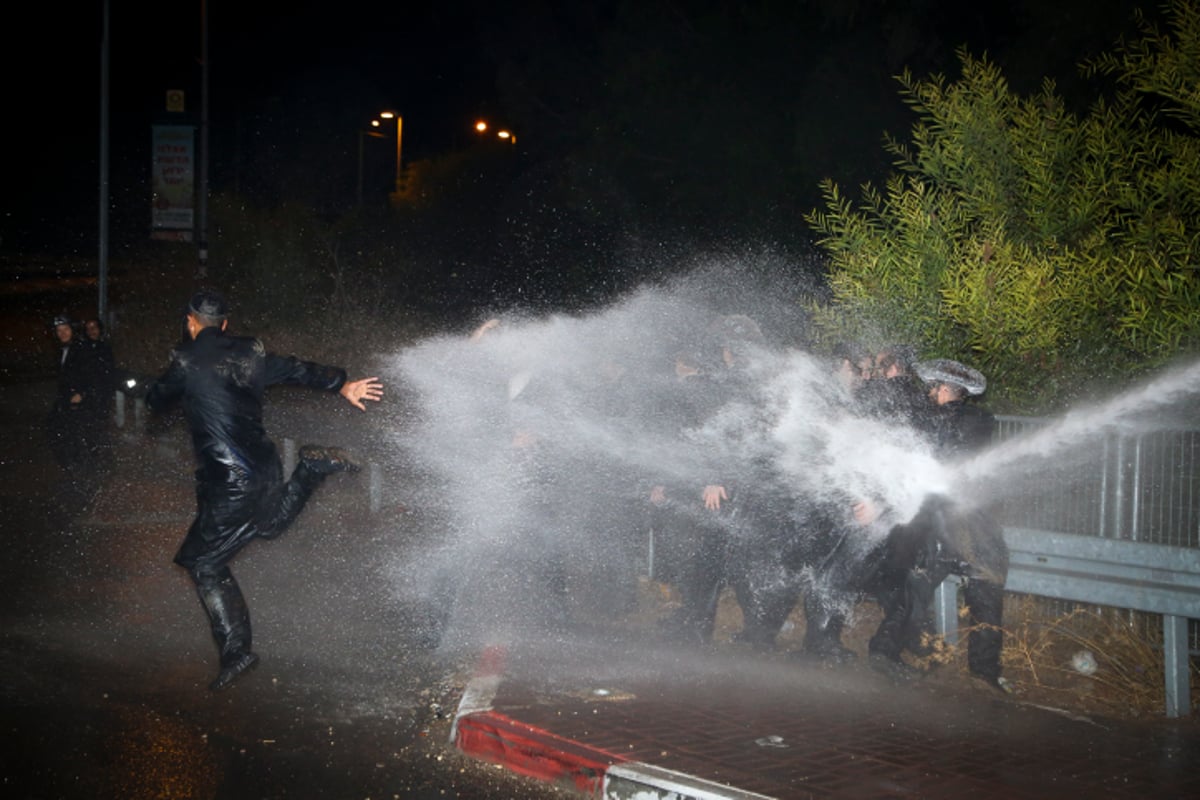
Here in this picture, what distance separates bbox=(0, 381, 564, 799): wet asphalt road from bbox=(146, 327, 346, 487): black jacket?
1.13 meters

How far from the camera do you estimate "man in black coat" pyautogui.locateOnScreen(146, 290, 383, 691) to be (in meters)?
6.18

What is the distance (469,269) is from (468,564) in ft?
65.2

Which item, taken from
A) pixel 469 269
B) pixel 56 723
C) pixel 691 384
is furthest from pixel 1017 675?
pixel 469 269

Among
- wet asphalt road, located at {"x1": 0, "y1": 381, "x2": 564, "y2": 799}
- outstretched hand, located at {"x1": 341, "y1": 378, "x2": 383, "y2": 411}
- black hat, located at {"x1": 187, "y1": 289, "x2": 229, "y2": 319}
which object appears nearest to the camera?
wet asphalt road, located at {"x1": 0, "y1": 381, "x2": 564, "y2": 799}

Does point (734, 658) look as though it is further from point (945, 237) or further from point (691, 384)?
point (945, 237)

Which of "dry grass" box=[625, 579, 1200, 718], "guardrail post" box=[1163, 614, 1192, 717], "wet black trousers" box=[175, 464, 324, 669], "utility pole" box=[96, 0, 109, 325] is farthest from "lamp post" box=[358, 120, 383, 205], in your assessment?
"guardrail post" box=[1163, 614, 1192, 717]

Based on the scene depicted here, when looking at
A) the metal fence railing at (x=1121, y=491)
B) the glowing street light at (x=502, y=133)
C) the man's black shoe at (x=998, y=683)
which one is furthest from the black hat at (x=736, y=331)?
the glowing street light at (x=502, y=133)

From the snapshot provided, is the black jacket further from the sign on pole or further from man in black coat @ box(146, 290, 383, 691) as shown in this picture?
the sign on pole

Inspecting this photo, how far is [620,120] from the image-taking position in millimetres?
19203

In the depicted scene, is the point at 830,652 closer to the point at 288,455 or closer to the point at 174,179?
the point at 288,455

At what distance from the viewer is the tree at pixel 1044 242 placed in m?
Answer: 7.01

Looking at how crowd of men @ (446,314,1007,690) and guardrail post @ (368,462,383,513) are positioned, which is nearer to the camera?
crowd of men @ (446,314,1007,690)

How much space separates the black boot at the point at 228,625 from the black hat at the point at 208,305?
1.40 meters

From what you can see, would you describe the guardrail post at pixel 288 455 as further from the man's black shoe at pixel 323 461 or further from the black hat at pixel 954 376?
the black hat at pixel 954 376
